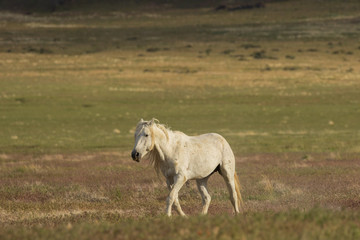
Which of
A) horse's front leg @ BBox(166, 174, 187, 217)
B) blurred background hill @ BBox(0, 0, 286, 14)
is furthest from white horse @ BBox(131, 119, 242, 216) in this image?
blurred background hill @ BBox(0, 0, 286, 14)

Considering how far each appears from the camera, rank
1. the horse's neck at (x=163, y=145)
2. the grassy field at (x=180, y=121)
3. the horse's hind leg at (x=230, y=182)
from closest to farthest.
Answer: the grassy field at (x=180, y=121)
the horse's neck at (x=163, y=145)
the horse's hind leg at (x=230, y=182)

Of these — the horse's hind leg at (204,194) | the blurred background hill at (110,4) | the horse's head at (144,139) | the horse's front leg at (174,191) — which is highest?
the horse's head at (144,139)

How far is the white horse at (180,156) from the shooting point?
12125 millimetres

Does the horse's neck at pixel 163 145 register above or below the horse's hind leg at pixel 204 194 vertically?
above

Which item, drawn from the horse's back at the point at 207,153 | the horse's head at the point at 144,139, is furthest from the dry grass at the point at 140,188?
the horse's head at the point at 144,139

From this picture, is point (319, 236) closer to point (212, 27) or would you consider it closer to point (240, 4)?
point (212, 27)

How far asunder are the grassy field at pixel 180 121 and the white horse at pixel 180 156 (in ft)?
2.32

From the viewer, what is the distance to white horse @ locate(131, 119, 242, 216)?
39.8ft

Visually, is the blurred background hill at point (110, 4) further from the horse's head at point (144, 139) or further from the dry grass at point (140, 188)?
the horse's head at point (144, 139)

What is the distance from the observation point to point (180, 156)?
41.2 ft

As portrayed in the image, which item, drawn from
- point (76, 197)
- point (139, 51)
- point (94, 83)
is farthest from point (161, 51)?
point (76, 197)

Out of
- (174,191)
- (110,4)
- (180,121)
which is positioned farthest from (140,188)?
(110,4)

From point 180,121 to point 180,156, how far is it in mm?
33911

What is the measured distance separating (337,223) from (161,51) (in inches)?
3869
